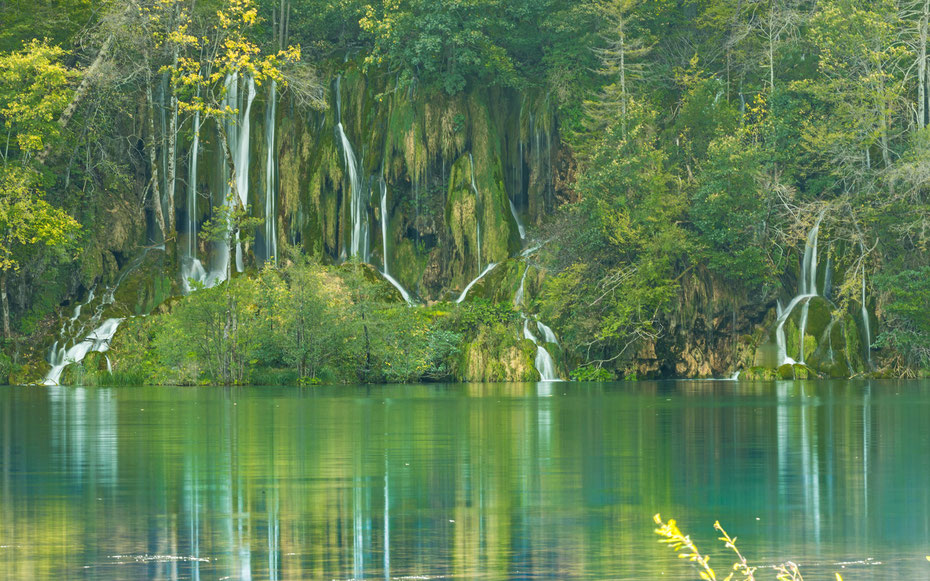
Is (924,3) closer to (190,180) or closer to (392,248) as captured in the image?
(392,248)

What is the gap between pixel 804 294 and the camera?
5562 cm

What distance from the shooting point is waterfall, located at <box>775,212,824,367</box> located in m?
53.3

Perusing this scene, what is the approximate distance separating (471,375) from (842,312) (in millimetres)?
14166

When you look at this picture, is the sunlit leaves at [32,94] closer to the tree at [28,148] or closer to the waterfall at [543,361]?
the tree at [28,148]

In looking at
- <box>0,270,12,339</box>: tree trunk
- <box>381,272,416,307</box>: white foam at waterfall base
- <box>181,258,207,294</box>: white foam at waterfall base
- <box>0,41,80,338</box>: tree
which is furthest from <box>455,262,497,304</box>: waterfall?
<box>0,270,12,339</box>: tree trunk

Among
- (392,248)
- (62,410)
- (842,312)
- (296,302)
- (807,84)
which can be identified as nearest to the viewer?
(62,410)

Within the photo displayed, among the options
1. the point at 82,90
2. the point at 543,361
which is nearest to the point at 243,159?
the point at 82,90

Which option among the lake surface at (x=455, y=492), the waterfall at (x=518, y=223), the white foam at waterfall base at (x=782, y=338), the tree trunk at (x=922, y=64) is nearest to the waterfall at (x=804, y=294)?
the white foam at waterfall base at (x=782, y=338)

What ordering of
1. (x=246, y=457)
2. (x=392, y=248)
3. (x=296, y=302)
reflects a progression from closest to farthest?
(x=246, y=457) < (x=296, y=302) < (x=392, y=248)

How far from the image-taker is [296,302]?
4825 centimetres

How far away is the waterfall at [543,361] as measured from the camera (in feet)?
172

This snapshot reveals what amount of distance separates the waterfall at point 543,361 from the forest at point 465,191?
12cm

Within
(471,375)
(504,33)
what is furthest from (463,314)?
(504,33)

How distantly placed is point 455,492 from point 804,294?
4203 cm
